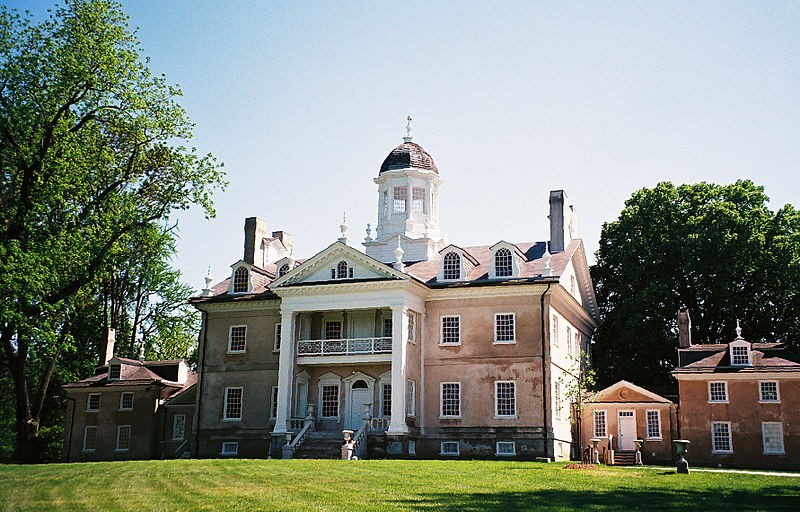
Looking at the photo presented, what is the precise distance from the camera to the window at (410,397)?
3453cm

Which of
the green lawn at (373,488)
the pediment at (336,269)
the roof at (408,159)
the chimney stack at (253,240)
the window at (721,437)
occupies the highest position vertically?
the roof at (408,159)

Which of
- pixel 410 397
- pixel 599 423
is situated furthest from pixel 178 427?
pixel 599 423

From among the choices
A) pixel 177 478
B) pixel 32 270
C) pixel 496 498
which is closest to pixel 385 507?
pixel 496 498

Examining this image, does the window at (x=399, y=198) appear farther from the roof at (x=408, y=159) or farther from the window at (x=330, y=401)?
the window at (x=330, y=401)

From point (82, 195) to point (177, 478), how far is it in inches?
544

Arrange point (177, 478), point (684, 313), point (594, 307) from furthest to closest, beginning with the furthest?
point (594, 307) < point (684, 313) < point (177, 478)

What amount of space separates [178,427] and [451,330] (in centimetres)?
1523

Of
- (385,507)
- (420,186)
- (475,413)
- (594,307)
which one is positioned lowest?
(385,507)

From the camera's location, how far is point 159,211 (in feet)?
106

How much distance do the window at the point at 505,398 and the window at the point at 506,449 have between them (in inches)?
44.6

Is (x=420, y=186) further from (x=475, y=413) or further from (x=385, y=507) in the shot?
(x=385, y=507)

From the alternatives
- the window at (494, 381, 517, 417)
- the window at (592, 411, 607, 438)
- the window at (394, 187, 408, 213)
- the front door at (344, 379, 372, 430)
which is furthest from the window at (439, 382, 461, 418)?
the window at (394, 187, 408, 213)

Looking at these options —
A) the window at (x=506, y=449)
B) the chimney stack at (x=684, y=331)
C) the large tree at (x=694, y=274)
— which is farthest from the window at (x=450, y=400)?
the large tree at (x=694, y=274)

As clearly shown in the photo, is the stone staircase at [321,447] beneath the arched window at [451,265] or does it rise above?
beneath
